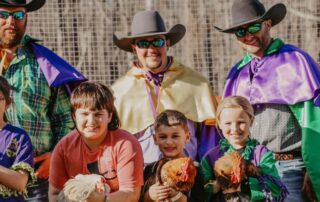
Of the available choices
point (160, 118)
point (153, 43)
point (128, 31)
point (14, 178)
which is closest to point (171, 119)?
point (160, 118)

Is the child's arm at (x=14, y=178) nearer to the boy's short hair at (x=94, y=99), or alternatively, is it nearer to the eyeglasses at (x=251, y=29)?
the boy's short hair at (x=94, y=99)

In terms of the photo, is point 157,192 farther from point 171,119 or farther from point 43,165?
point 43,165

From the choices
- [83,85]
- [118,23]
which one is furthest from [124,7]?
[83,85]

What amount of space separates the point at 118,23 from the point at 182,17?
2.01 feet

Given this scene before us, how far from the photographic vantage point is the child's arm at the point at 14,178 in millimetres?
6191

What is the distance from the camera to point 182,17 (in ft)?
32.2

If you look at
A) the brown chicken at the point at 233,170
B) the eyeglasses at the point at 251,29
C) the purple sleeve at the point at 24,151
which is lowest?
the brown chicken at the point at 233,170

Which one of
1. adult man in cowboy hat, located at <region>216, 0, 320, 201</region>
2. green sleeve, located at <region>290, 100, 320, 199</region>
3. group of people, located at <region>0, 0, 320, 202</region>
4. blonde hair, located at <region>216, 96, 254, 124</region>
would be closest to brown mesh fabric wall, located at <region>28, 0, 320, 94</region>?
group of people, located at <region>0, 0, 320, 202</region>

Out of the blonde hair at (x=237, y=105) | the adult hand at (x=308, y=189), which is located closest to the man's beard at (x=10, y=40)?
the blonde hair at (x=237, y=105)

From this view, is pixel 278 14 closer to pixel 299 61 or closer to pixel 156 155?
pixel 299 61

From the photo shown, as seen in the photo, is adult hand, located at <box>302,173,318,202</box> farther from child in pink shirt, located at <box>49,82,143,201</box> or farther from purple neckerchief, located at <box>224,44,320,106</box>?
child in pink shirt, located at <box>49,82,143,201</box>

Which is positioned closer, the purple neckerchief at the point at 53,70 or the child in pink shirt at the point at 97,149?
the child in pink shirt at the point at 97,149

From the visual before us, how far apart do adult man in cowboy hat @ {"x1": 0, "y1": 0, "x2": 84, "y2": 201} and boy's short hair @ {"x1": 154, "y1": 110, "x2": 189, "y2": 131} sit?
0.77 metres

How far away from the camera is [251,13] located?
750 cm
